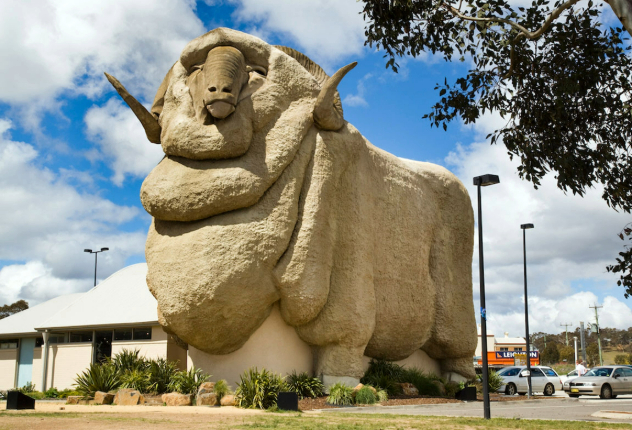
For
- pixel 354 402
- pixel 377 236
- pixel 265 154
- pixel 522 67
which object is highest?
pixel 522 67

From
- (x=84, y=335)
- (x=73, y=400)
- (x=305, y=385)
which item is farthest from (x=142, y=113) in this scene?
(x=84, y=335)

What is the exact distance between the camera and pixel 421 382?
17578mm

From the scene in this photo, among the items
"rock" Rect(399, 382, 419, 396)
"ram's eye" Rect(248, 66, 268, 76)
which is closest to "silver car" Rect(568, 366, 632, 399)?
"rock" Rect(399, 382, 419, 396)

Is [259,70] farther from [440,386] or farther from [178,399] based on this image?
[440,386]

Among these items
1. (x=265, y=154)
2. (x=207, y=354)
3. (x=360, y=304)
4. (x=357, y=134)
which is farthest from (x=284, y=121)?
(x=207, y=354)

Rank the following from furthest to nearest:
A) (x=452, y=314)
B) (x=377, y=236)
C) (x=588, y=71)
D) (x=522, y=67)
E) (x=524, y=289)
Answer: (x=524, y=289) → (x=452, y=314) → (x=377, y=236) → (x=522, y=67) → (x=588, y=71)

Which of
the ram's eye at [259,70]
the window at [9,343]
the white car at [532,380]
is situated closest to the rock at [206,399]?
the ram's eye at [259,70]

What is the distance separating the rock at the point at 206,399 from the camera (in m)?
13.6

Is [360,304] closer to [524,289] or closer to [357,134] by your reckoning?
[357,134]

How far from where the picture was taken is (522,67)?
12945 mm

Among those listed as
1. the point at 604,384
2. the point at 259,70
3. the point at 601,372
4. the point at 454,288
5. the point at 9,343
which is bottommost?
the point at 604,384

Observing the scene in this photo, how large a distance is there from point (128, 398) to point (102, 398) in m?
0.68

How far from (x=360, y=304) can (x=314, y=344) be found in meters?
1.47

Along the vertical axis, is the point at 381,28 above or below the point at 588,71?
above
